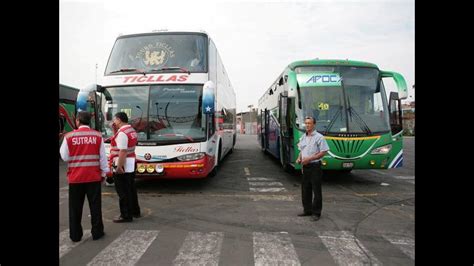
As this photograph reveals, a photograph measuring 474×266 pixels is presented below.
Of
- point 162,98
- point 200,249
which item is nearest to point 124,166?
point 200,249

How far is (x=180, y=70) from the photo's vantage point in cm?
806

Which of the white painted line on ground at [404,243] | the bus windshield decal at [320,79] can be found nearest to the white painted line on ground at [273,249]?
the white painted line on ground at [404,243]

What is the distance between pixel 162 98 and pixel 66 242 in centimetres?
409

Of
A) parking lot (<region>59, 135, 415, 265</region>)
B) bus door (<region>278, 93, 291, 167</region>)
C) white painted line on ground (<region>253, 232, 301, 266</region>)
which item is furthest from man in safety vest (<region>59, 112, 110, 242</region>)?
bus door (<region>278, 93, 291, 167</region>)

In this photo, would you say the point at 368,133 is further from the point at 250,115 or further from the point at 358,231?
the point at 250,115

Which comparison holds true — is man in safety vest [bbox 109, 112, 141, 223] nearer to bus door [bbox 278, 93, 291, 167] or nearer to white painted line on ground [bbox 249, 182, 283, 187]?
white painted line on ground [bbox 249, 182, 283, 187]

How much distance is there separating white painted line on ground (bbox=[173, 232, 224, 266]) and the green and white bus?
14.2ft

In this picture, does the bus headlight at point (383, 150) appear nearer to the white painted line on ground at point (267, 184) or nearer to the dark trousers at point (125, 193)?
the white painted line on ground at point (267, 184)

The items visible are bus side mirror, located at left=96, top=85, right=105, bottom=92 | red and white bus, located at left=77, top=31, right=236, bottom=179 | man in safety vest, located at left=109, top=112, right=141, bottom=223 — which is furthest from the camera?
bus side mirror, located at left=96, top=85, right=105, bottom=92

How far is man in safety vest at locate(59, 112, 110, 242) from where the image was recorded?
15.3 feet

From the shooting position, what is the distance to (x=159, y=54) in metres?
8.33

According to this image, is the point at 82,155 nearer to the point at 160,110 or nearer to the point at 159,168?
the point at 159,168
